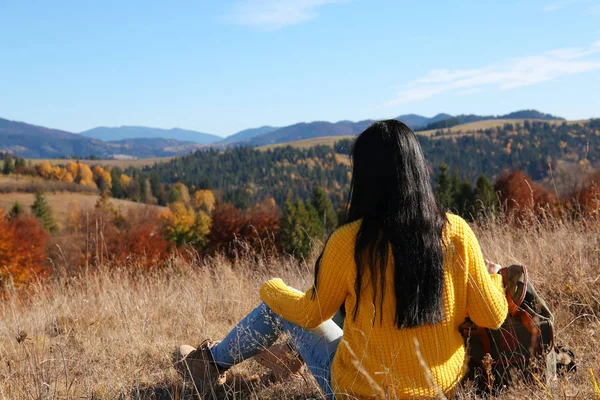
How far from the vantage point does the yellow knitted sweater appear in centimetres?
196

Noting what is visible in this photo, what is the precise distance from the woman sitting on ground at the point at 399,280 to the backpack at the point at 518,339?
12 centimetres

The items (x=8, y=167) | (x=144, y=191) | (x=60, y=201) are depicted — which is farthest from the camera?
(x=8, y=167)

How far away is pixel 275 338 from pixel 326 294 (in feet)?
2.81

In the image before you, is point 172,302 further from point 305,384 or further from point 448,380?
point 448,380

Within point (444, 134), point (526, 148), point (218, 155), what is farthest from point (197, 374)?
point (444, 134)

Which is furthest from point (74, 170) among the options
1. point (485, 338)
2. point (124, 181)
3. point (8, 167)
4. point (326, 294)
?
point (485, 338)

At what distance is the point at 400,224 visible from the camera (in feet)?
6.13

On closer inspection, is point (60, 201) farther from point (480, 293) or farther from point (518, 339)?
point (480, 293)

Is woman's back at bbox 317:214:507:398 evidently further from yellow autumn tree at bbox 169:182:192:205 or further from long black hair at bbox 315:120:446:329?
yellow autumn tree at bbox 169:182:192:205

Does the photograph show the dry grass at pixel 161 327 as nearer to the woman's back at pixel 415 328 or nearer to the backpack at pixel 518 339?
the backpack at pixel 518 339

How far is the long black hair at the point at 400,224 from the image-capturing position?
6.15 ft

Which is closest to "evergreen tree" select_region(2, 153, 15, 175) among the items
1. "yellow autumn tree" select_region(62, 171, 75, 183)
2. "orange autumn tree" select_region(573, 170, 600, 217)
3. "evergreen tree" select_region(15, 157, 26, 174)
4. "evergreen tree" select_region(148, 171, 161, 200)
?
"evergreen tree" select_region(15, 157, 26, 174)

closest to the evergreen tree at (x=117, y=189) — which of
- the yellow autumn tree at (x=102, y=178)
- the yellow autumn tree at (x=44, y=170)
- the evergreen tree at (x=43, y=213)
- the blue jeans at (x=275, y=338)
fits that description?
the yellow autumn tree at (x=102, y=178)

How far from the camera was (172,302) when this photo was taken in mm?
4445
